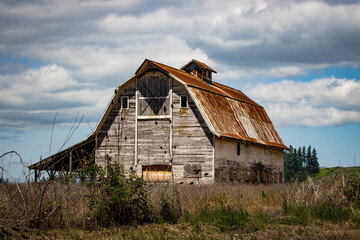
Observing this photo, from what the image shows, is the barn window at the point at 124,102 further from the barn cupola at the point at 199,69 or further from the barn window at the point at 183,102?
the barn cupola at the point at 199,69

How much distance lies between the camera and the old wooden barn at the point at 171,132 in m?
26.6

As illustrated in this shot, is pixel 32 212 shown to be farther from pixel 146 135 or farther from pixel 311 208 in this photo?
pixel 146 135

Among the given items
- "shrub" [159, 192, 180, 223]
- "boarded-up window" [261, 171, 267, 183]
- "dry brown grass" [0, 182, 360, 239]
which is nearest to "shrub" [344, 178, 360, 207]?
"dry brown grass" [0, 182, 360, 239]

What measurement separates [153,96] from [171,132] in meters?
2.30

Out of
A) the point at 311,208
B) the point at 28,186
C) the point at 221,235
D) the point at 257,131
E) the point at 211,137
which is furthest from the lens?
the point at 257,131

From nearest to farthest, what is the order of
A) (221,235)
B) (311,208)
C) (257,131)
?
(221,235)
(311,208)
(257,131)

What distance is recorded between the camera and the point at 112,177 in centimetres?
1293

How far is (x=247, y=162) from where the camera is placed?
3056cm

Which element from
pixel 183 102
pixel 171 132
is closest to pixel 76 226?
pixel 171 132

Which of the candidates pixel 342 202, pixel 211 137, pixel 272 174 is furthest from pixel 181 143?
pixel 342 202

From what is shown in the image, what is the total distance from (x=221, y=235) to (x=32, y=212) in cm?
452

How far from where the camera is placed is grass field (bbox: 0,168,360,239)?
11.5 metres

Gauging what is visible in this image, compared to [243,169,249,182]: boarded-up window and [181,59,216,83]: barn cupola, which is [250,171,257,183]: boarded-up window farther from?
[181,59,216,83]: barn cupola

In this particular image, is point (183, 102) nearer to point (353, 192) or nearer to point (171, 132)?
point (171, 132)
